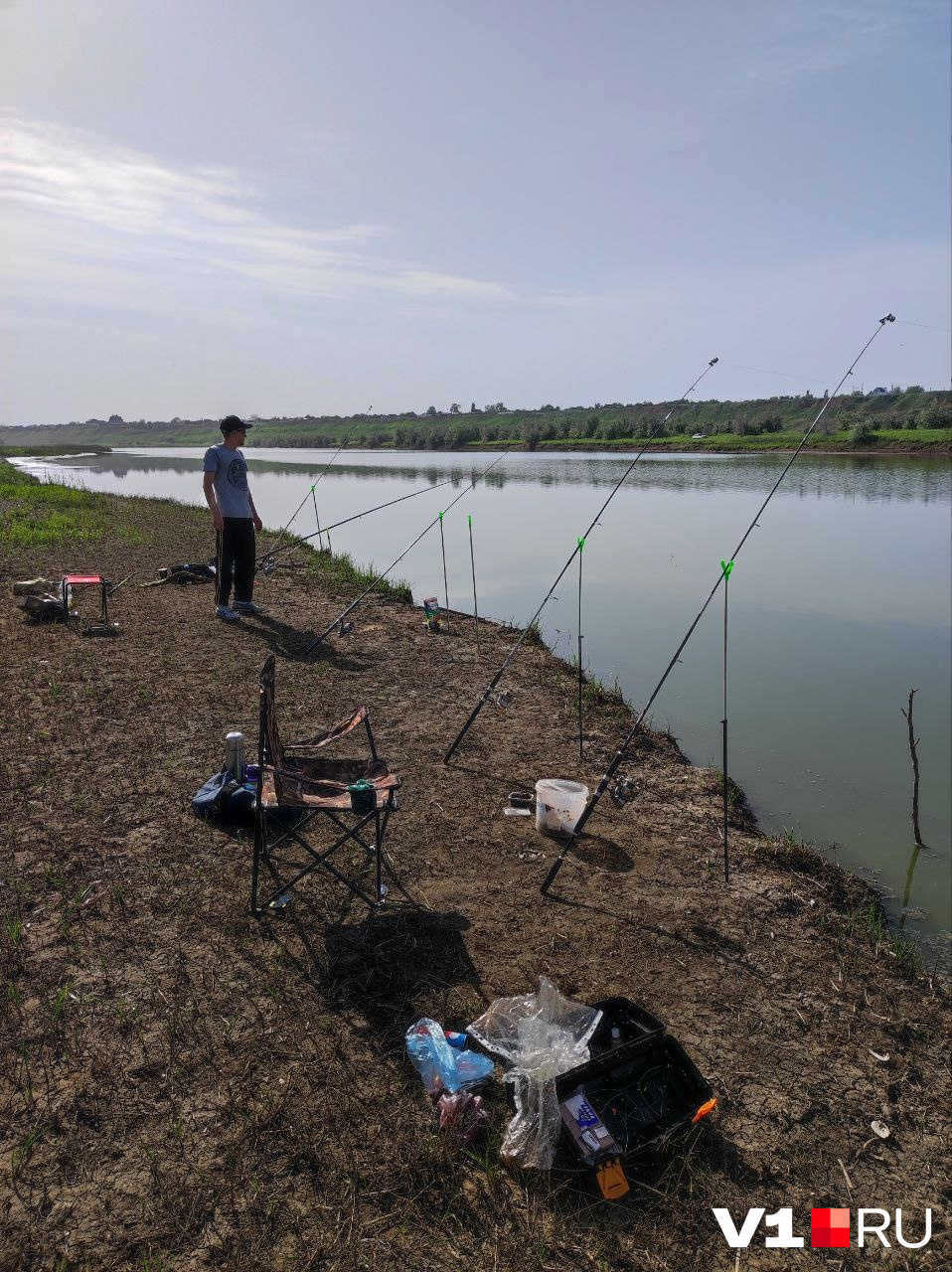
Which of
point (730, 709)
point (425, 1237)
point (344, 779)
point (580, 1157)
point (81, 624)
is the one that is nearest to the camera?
point (425, 1237)

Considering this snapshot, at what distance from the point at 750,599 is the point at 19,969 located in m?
10.3

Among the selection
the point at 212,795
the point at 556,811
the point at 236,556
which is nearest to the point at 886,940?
the point at 556,811

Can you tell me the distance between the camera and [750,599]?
11289 millimetres

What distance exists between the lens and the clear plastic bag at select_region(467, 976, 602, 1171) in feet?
7.38

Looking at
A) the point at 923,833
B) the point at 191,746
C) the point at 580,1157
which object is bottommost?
the point at 923,833

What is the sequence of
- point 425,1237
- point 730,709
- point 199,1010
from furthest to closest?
point 730,709
point 199,1010
point 425,1237

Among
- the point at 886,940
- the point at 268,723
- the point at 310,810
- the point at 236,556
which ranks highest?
the point at 236,556

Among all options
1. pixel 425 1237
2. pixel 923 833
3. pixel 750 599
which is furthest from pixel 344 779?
pixel 750 599

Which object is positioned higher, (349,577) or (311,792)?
(349,577)

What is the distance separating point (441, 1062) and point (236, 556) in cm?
636

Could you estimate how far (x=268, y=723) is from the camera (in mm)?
3168

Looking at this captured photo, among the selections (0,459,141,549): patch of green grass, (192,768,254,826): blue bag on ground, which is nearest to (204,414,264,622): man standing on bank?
(192,768,254,826): blue bag on ground

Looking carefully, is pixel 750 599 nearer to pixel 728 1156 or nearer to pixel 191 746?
pixel 191 746

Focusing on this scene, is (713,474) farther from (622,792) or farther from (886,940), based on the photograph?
(886,940)
